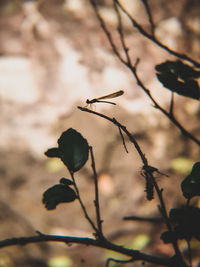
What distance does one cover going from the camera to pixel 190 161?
2.14 meters

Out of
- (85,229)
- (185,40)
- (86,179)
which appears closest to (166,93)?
(185,40)

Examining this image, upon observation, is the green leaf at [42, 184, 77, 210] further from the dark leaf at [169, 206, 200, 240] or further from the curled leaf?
the dark leaf at [169, 206, 200, 240]

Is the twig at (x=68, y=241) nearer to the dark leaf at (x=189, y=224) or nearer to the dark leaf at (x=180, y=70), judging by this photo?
the dark leaf at (x=189, y=224)

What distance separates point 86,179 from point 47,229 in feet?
1.68

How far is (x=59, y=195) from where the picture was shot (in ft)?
1.80

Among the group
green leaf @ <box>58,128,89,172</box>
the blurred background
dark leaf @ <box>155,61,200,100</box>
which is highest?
the blurred background

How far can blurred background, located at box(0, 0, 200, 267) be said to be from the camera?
76.5 inches

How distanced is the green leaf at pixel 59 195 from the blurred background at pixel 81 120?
58.8 inches

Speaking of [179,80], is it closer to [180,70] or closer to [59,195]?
[180,70]

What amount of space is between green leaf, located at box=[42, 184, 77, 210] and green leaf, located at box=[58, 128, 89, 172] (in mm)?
50

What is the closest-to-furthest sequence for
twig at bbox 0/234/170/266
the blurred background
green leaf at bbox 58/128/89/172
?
twig at bbox 0/234/170/266 < green leaf at bbox 58/128/89/172 < the blurred background

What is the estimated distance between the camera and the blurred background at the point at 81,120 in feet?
6.37

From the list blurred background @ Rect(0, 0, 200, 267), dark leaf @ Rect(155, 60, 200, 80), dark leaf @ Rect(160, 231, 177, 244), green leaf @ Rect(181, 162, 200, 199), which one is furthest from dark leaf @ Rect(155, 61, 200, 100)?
blurred background @ Rect(0, 0, 200, 267)

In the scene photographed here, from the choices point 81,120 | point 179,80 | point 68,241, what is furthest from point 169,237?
point 81,120
